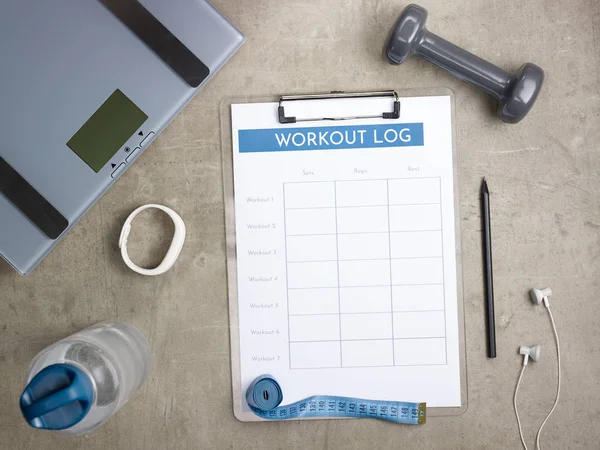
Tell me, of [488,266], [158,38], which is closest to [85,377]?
[158,38]

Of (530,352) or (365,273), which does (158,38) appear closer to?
(365,273)

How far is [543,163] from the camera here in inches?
30.6

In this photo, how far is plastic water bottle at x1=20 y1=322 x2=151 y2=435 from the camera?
2.04 ft

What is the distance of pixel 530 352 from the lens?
78cm

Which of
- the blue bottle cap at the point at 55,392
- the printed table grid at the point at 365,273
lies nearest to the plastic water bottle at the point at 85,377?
the blue bottle cap at the point at 55,392

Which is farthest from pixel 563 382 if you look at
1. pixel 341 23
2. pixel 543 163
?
pixel 341 23

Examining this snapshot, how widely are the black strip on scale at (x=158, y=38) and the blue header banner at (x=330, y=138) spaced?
12 cm

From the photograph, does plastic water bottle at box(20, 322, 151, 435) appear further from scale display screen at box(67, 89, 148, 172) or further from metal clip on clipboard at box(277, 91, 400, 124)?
metal clip on clipboard at box(277, 91, 400, 124)

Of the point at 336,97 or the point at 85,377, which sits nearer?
the point at 85,377

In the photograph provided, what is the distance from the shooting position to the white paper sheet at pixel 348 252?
30.5 inches

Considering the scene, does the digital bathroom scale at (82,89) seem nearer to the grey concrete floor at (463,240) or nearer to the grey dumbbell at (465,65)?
the grey concrete floor at (463,240)

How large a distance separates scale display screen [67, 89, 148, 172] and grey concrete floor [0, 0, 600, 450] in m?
0.06

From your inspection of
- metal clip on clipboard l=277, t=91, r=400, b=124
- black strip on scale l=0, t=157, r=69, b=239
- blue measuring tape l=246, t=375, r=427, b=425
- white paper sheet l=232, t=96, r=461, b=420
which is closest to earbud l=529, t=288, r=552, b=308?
white paper sheet l=232, t=96, r=461, b=420

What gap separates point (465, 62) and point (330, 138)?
0.22m
